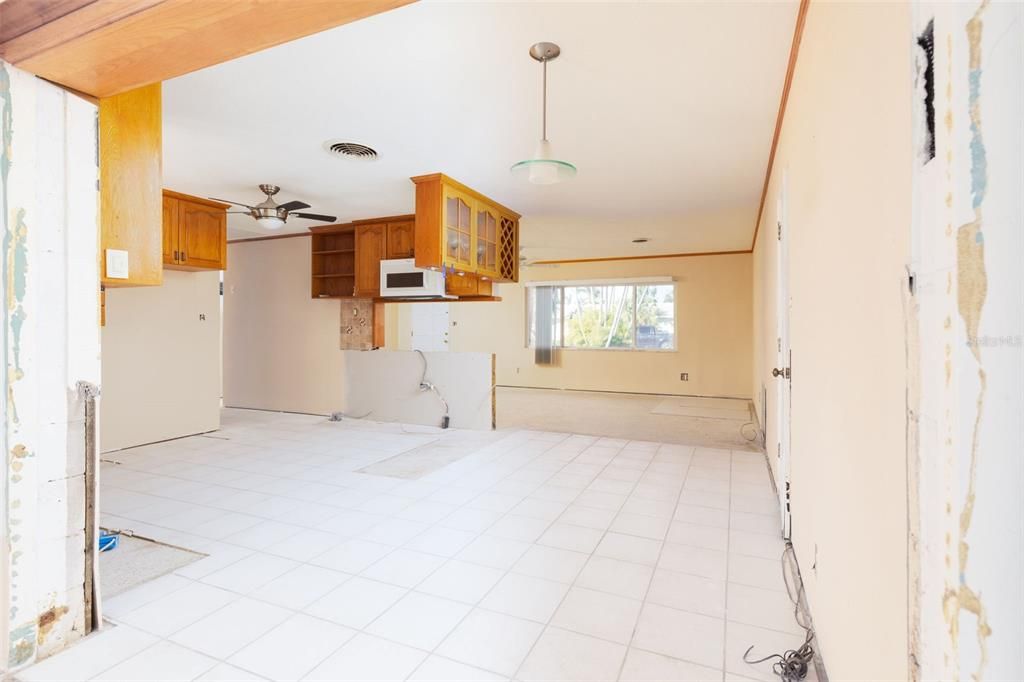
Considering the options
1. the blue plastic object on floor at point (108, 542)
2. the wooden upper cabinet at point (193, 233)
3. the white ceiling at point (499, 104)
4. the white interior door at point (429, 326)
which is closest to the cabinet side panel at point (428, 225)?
the white ceiling at point (499, 104)

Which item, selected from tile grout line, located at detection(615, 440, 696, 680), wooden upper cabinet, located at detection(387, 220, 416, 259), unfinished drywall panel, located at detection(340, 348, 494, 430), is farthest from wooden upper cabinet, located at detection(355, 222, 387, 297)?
tile grout line, located at detection(615, 440, 696, 680)

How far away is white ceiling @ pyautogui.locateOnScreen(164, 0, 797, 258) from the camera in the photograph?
2.15m

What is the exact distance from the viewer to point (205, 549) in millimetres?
2551

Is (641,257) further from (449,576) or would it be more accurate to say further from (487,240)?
(449,576)

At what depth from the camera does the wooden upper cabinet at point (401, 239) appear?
5.84 m

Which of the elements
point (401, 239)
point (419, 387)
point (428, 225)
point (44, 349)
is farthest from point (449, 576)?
point (401, 239)

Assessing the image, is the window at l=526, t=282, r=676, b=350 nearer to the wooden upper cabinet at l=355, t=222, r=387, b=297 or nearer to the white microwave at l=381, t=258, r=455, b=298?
the white microwave at l=381, t=258, r=455, b=298

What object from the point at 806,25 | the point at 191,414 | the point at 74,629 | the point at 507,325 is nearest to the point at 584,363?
the point at 507,325

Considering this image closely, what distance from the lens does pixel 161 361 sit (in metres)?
5.10

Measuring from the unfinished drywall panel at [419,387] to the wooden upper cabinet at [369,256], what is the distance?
84 centimetres

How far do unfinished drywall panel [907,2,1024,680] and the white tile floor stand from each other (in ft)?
4.67

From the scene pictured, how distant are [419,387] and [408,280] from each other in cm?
132

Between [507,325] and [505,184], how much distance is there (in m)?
5.64

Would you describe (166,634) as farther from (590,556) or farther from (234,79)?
(234,79)
